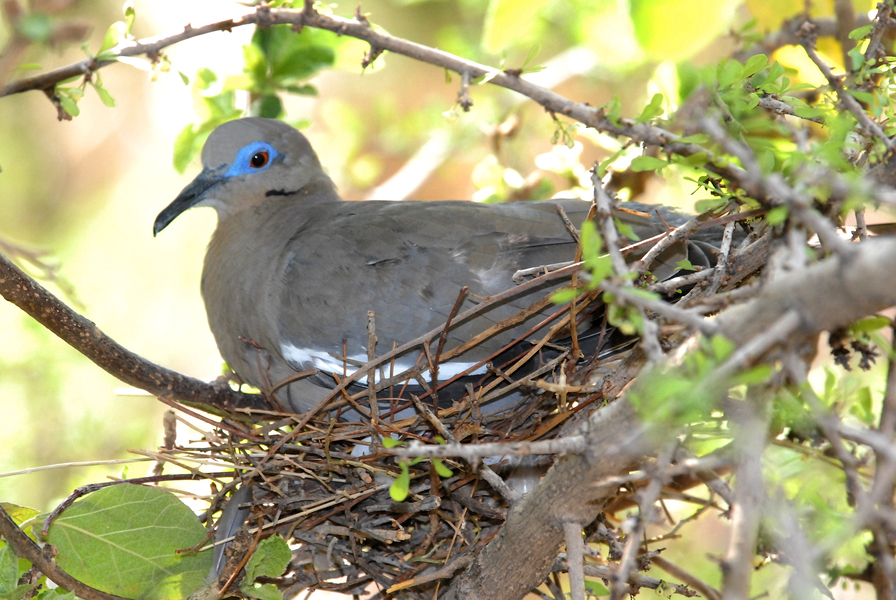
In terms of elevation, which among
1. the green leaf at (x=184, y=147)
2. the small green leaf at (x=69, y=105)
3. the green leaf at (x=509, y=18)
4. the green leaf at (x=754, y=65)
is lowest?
the green leaf at (x=754, y=65)

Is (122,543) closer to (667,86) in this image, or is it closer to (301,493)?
(301,493)

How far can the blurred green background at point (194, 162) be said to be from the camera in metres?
2.35

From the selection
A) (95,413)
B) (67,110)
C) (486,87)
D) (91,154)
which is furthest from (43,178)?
(67,110)

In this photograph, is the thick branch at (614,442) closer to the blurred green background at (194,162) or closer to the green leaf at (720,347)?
the green leaf at (720,347)

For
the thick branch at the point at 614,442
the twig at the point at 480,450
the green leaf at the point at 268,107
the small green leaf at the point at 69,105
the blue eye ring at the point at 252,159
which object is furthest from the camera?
the green leaf at the point at 268,107

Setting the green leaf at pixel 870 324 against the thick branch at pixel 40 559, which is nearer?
the green leaf at pixel 870 324

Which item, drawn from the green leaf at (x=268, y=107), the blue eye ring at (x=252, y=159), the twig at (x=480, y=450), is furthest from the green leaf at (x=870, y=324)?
the green leaf at (x=268, y=107)

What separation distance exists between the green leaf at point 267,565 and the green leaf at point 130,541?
0.17 m

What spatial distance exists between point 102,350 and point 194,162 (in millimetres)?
1023

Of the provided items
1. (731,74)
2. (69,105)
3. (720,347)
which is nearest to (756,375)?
→ (720,347)

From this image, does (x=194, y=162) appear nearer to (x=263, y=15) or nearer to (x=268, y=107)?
(x=268, y=107)

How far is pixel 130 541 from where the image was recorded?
1604mm

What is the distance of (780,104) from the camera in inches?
53.4

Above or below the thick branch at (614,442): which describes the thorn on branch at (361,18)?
above
